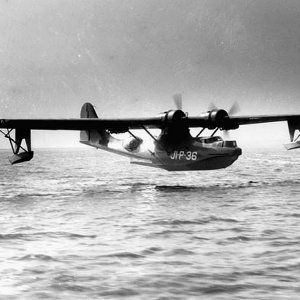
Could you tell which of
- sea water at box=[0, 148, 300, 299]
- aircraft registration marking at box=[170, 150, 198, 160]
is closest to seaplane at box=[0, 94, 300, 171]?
aircraft registration marking at box=[170, 150, 198, 160]

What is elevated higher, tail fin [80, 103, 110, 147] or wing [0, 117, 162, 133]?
wing [0, 117, 162, 133]

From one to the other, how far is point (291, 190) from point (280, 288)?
72.2 feet

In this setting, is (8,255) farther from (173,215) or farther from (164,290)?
(173,215)

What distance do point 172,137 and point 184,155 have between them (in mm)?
1840

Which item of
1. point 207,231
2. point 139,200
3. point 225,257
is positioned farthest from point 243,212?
point 225,257

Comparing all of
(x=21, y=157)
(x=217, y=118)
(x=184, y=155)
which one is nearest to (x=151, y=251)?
(x=21, y=157)

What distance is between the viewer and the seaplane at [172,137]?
31297mm

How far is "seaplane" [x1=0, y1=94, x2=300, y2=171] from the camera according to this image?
A: 31.3 metres

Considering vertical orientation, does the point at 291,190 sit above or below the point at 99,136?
below

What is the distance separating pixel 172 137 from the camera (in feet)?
112

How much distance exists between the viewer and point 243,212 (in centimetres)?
1942

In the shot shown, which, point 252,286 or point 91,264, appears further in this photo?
point 91,264

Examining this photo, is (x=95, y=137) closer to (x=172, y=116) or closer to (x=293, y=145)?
(x=172, y=116)

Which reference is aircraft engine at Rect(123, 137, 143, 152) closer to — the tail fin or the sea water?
the tail fin
